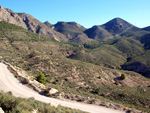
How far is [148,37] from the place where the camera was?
383 feet

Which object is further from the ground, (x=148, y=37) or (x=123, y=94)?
(x=148, y=37)

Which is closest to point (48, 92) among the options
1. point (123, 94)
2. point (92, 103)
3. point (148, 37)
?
point (92, 103)

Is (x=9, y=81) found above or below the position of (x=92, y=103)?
above

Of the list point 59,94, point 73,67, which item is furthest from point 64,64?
point 59,94

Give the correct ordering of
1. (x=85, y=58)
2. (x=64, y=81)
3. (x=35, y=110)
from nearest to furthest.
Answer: (x=35, y=110)
(x=64, y=81)
(x=85, y=58)

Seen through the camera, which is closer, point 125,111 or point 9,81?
point 125,111

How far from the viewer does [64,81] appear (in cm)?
2992

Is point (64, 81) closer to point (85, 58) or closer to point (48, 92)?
point (48, 92)

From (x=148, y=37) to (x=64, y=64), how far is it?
380 feet

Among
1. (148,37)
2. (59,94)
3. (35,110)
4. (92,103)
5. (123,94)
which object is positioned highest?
(148,37)

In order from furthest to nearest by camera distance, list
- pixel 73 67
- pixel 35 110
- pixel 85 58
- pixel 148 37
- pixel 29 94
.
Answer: pixel 148 37
pixel 85 58
pixel 73 67
pixel 29 94
pixel 35 110

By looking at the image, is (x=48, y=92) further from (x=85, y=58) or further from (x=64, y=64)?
(x=85, y=58)

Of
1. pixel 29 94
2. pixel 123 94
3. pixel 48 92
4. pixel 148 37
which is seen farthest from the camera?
pixel 148 37

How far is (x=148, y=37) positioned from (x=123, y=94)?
116757 millimetres
